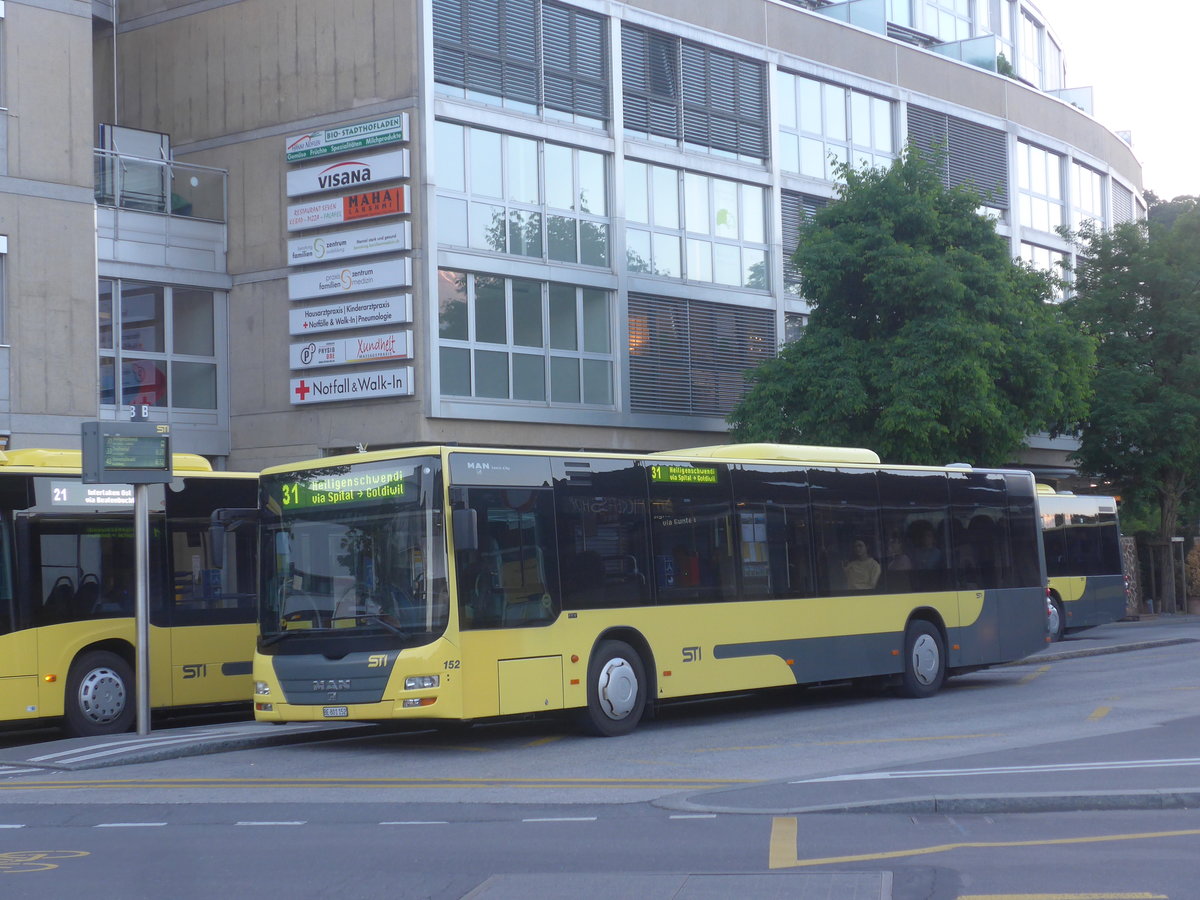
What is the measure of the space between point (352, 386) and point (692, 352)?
309 inches

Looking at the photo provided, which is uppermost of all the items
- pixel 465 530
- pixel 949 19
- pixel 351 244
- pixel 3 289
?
pixel 949 19

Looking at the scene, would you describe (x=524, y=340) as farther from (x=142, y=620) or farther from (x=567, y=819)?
(x=567, y=819)

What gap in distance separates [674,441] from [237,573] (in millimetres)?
15004

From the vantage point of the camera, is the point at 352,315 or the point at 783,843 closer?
the point at 783,843

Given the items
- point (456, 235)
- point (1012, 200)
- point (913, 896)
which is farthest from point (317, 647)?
point (1012, 200)

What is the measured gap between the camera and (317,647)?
45.5ft

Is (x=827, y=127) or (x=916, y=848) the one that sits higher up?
(x=827, y=127)

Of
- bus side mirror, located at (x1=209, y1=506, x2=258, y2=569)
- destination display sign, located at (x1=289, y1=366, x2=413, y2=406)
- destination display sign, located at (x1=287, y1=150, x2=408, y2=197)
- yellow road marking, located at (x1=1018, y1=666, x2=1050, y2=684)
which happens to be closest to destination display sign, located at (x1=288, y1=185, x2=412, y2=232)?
destination display sign, located at (x1=287, y1=150, x2=408, y2=197)

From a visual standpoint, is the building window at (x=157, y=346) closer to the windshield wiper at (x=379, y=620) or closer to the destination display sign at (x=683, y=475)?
the destination display sign at (x=683, y=475)

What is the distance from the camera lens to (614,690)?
14898 millimetres

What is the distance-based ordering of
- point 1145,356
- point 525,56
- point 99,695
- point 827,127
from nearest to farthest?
point 99,695 < point 525,56 < point 827,127 < point 1145,356

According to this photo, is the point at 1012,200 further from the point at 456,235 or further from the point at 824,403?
the point at 456,235

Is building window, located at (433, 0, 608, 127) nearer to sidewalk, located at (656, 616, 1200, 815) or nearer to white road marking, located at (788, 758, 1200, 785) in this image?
sidewalk, located at (656, 616, 1200, 815)

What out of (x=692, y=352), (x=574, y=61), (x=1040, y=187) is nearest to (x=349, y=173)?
(x=574, y=61)
